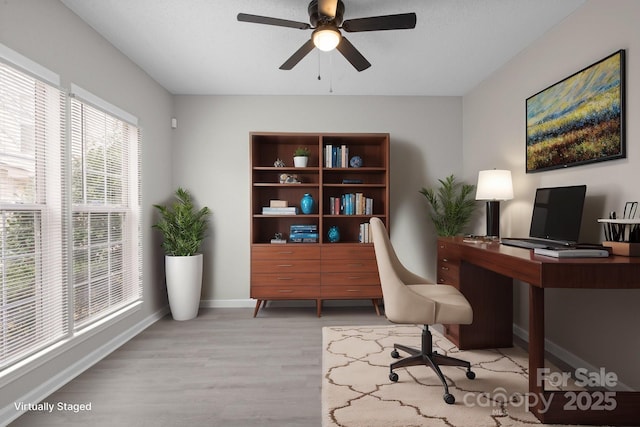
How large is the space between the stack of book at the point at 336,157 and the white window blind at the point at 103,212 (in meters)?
1.95

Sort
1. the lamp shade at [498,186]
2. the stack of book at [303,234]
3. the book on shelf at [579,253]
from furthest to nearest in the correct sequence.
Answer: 1. the stack of book at [303,234]
2. the lamp shade at [498,186]
3. the book on shelf at [579,253]

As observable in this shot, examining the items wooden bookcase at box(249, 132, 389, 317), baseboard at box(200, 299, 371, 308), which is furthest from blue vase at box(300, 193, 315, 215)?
baseboard at box(200, 299, 371, 308)

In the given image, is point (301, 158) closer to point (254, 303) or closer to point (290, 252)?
point (290, 252)

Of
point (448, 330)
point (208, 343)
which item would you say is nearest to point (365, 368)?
point (448, 330)

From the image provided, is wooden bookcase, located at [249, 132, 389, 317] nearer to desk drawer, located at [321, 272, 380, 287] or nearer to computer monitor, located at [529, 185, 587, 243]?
desk drawer, located at [321, 272, 380, 287]

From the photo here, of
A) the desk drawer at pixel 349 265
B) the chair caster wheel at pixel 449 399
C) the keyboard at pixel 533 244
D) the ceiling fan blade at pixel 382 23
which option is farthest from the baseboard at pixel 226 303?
the ceiling fan blade at pixel 382 23

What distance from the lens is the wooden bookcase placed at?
12.2ft

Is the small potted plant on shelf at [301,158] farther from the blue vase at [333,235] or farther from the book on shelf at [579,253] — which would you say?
the book on shelf at [579,253]

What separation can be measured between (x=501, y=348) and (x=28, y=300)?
340 centimetres

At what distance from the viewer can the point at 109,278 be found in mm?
2945

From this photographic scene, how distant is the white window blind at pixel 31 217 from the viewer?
1.94 metres

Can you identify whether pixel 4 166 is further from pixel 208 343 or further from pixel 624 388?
pixel 624 388

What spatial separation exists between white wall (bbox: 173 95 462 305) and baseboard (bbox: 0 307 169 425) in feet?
3.54

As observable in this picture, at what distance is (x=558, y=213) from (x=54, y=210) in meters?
3.46
